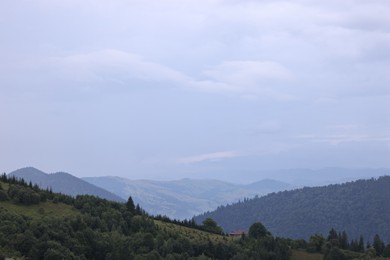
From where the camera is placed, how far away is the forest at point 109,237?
104875mm

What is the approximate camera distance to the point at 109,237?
12294 cm

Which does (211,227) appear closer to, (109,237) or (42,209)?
(42,209)

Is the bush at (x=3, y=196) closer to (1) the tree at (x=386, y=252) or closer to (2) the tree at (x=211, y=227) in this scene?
(2) the tree at (x=211, y=227)

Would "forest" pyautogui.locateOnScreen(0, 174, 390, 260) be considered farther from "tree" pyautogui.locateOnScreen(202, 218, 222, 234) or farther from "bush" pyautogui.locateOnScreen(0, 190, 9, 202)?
"tree" pyautogui.locateOnScreen(202, 218, 222, 234)

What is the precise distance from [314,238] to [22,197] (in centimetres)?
8245

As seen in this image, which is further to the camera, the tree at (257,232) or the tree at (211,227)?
the tree at (211,227)

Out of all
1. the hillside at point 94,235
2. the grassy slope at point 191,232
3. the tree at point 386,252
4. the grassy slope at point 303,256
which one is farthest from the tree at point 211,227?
the tree at point 386,252

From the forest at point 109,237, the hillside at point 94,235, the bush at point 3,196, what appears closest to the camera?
the hillside at point 94,235

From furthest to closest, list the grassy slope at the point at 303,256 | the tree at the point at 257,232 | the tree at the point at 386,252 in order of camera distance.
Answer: the tree at the point at 257,232
the tree at the point at 386,252
the grassy slope at the point at 303,256

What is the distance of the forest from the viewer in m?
105

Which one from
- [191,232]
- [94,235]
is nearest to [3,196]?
[94,235]

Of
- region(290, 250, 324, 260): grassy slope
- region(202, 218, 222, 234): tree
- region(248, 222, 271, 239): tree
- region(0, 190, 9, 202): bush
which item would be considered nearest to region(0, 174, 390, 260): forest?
→ region(248, 222, 271, 239): tree

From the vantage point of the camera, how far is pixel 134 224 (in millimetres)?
142625

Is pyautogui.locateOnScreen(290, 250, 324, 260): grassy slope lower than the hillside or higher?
lower
